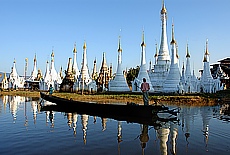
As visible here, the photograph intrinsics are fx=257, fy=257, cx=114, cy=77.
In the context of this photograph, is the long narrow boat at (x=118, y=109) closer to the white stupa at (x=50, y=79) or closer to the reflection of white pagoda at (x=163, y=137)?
the reflection of white pagoda at (x=163, y=137)

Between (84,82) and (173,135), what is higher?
(84,82)

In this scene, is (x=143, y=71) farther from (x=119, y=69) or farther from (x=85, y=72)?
(x=85, y=72)

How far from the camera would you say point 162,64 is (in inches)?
1594

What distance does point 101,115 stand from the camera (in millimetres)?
15352

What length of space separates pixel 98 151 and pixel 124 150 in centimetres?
75

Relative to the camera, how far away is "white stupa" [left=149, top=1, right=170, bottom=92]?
40.1 metres

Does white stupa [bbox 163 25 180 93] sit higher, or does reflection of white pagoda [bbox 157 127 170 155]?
white stupa [bbox 163 25 180 93]

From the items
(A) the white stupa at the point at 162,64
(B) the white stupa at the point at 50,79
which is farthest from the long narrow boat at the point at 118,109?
(B) the white stupa at the point at 50,79

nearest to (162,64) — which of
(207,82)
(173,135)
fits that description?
(207,82)

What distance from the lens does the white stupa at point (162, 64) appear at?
40.1 metres

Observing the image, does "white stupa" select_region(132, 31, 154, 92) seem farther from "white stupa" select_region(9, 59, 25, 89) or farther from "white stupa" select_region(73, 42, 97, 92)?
"white stupa" select_region(9, 59, 25, 89)

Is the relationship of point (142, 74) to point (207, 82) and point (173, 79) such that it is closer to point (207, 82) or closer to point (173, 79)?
point (173, 79)

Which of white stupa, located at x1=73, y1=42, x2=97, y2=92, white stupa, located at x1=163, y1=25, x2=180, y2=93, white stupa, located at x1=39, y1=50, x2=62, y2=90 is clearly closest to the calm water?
white stupa, located at x1=163, y1=25, x2=180, y2=93

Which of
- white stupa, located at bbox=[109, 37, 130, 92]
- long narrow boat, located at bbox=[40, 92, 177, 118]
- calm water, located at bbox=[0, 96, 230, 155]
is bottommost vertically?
calm water, located at bbox=[0, 96, 230, 155]
